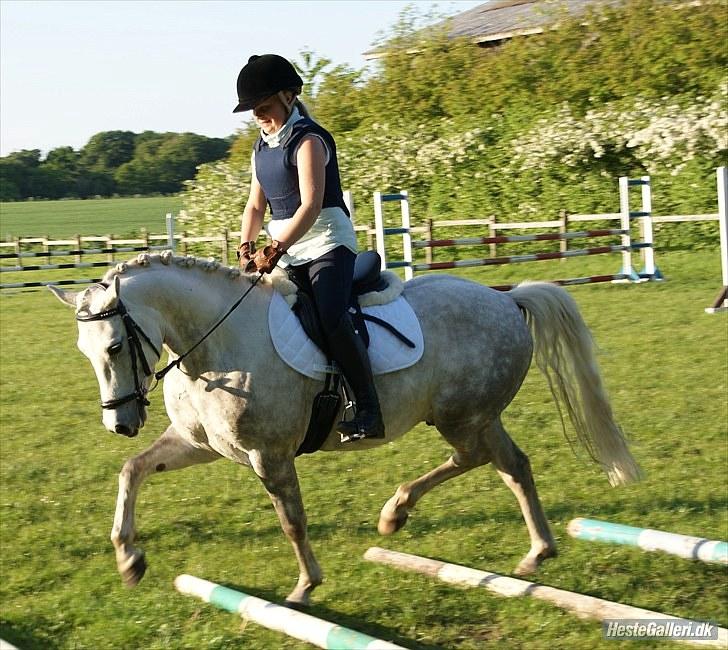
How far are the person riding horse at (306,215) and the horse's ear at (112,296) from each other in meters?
0.76

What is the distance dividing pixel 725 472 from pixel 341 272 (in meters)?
3.47

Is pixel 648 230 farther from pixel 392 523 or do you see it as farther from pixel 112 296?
pixel 112 296

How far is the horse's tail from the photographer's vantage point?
5.87 metres

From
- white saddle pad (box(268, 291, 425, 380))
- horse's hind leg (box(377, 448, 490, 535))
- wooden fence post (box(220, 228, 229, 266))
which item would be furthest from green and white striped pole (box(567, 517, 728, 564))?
wooden fence post (box(220, 228, 229, 266))

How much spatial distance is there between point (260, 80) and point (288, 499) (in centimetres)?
187

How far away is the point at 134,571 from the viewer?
4.81 meters

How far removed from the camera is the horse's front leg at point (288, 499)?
15.6 feet

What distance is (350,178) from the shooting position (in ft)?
92.2

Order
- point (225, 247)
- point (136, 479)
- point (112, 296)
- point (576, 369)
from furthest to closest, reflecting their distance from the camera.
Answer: point (225, 247) → point (576, 369) → point (136, 479) → point (112, 296)

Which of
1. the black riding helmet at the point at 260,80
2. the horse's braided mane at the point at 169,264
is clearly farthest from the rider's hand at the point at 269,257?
the black riding helmet at the point at 260,80

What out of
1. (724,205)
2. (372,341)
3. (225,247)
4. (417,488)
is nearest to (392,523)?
(417,488)

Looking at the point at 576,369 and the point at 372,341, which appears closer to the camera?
the point at 372,341

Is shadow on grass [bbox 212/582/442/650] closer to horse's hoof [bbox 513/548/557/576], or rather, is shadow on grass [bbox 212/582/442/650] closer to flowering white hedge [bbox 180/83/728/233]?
horse's hoof [bbox 513/548/557/576]

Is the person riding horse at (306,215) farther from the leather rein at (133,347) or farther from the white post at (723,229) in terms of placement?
the white post at (723,229)
